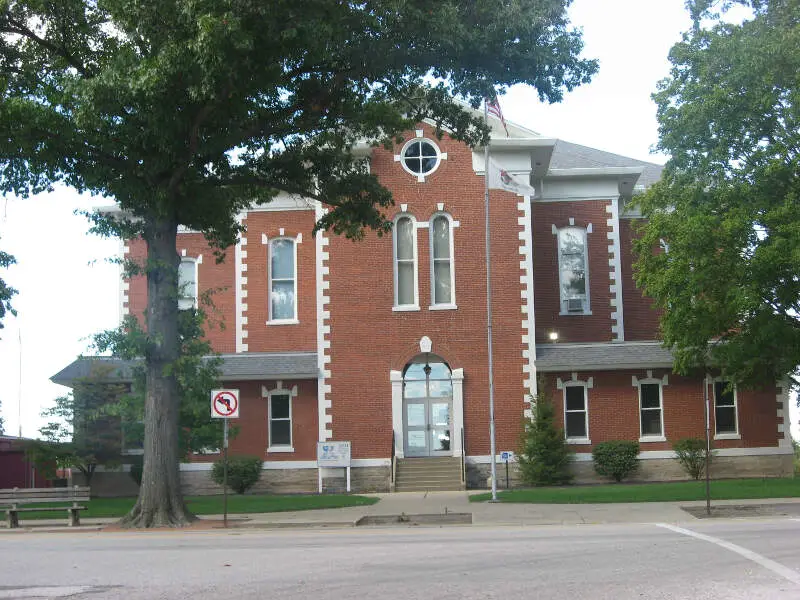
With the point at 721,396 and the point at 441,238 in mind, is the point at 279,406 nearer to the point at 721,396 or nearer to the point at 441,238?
the point at 441,238

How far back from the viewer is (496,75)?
2053 centimetres

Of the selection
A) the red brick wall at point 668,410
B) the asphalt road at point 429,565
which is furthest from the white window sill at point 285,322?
the asphalt road at point 429,565

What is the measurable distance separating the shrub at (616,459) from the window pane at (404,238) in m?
8.59

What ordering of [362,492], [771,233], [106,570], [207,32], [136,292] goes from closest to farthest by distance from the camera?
[106,570] → [207,32] → [771,233] → [362,492] → [136,292]

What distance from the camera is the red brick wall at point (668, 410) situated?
108 ft

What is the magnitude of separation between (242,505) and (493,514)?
7188mm

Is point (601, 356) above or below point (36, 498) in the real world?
above

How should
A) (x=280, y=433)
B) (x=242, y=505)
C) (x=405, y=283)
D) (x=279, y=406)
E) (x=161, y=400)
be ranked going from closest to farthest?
(x=161, y=400) → (x=242, y=505) → (x=405, y=283) → (x=280, y=433) → (x=279, y=406)

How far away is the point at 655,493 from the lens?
25531 mm

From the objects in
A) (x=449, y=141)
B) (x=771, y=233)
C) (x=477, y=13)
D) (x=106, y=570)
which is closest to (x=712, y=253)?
(x=771, y=233)

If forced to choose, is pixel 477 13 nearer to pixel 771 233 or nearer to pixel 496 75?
pixel 496 75

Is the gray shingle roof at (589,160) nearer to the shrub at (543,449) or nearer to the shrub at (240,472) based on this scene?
the shrub at (543,449)

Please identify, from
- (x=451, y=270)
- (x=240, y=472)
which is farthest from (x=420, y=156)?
(x=240, y=472)

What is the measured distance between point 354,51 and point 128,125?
15.0 ft
